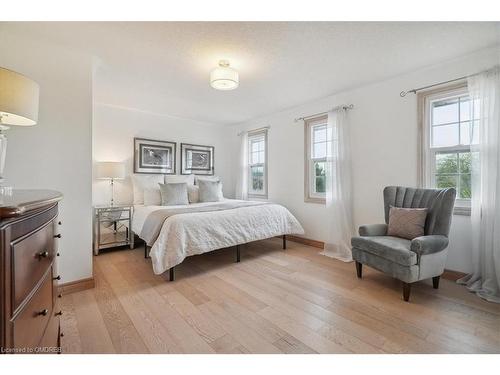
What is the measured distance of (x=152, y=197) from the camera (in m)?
3.66

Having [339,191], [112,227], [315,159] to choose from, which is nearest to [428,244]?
[339,191]

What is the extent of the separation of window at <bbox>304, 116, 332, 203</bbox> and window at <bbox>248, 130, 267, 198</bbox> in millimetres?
981

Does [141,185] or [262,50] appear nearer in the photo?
[262,50]

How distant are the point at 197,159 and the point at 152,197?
148 centimetres

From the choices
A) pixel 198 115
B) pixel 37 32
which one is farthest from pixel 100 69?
pixel 198 115

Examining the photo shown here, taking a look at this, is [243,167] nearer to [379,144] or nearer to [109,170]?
[109,170]

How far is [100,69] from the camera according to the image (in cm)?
256

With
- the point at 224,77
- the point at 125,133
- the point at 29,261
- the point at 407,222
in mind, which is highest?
the point at 224,77

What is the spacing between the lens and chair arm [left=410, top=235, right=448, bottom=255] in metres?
2.02

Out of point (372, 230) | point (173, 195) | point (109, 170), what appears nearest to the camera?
point (372, 230)

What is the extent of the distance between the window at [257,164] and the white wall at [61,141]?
2997 millimetres

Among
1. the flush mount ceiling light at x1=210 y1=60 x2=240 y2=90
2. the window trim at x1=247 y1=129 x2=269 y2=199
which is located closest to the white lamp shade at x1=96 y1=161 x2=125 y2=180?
→ the flush mount ceiling light at x1=210 y1=60 x2=240 y2=90

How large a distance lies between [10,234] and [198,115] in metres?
4.14

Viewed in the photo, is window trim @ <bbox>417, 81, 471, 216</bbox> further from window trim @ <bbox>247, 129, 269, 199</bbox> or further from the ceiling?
window trim @ <bbox>247, 129, 269, 199</bbox>
